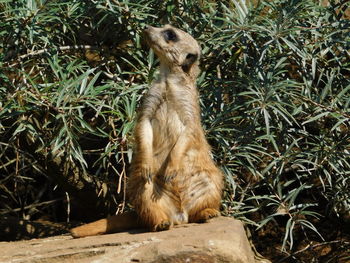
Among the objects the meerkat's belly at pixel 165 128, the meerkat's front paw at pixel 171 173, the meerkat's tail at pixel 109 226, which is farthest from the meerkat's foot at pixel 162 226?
the meerkat's belly at pixel 165 128

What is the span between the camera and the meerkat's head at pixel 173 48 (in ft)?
16.1

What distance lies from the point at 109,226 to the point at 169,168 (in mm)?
540

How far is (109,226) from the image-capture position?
4.57m

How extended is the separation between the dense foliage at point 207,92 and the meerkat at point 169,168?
19.7 inches

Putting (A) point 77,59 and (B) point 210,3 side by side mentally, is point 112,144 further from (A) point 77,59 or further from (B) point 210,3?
(B) point 210,3

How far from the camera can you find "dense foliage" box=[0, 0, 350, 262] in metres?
5.27

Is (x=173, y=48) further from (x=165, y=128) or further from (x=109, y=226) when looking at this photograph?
(x=109, y=226)

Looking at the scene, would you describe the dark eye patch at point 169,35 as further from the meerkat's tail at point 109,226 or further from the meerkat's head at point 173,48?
the meerkat's tail at point 109,226

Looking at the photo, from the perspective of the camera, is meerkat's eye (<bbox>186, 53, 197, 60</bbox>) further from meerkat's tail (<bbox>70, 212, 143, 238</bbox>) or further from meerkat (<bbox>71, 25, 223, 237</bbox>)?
meerkat's tail (<bbox>70, 212, 143, 238</bbox>)

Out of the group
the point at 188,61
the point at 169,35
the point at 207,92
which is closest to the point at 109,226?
the point at 188,61

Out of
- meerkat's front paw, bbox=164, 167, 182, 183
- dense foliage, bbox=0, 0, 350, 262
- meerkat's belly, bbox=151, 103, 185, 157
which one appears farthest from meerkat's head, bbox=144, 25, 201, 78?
meerkat's front paw, bbox=164, 167, 182, 183

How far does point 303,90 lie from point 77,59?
1816mm

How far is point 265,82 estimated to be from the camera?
546cm

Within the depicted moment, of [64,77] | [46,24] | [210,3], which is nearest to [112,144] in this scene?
[64,77]
